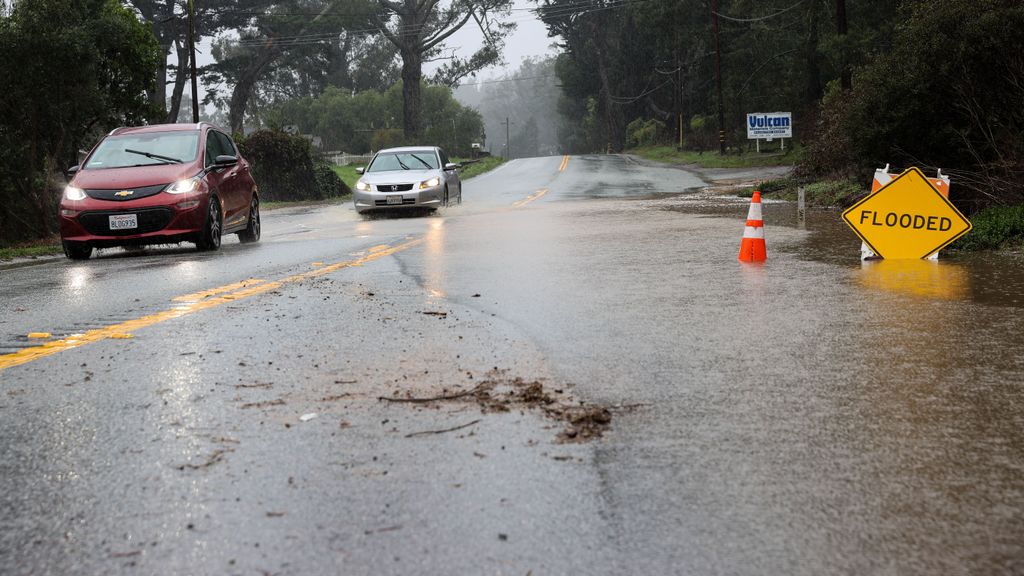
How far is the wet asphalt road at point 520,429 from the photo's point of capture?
315 cm

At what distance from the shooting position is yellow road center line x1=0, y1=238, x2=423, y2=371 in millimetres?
6293

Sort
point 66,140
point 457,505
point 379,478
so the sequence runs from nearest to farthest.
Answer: point 457,505 < point 379,478 < point 66,140

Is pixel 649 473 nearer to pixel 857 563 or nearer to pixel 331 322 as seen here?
pixel 857 563

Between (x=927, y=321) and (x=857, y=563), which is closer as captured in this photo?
(x=857, y=563)

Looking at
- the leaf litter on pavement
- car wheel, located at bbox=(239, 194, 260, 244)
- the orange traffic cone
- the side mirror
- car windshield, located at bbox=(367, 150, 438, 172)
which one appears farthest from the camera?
car windshield, located at bbox=(367, 150, 438, 172)

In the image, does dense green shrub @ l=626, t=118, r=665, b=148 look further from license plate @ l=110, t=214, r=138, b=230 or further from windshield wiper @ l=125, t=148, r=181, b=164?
license plate @ l=110, t=214, r=138, b=230

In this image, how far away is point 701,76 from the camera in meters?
73.5

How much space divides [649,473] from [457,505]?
736 mm

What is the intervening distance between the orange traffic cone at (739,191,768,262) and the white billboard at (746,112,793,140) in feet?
130

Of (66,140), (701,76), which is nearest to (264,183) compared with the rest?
(66,140)

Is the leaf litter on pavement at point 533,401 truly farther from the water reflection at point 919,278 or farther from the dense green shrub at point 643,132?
the dense green shrub at point 643,132

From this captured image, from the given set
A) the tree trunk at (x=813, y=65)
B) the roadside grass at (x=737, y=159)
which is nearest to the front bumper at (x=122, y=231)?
the roadside grass at (x=737, y=159)

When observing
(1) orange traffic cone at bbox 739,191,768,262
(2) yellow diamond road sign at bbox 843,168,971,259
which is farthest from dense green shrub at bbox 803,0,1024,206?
(1) orange traffic cone at bbox 739,191,768,262

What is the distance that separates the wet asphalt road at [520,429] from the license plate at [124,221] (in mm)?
3749
